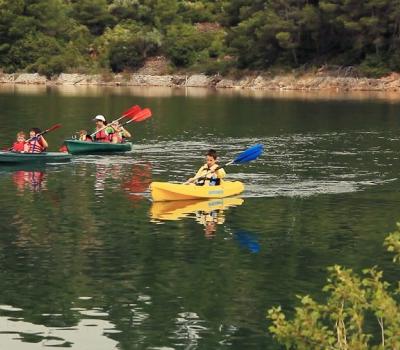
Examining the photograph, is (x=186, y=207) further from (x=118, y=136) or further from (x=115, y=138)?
(x=118, y=136)

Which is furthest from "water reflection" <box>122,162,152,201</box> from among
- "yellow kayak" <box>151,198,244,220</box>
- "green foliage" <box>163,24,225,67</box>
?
"green foliage" <box>163,24,225,67</box>

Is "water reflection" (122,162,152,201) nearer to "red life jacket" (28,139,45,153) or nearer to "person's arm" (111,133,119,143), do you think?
"red life jacket" (28,139,45,153)

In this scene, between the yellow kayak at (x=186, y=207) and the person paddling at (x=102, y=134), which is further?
the person paddling at (x=102, y=134)

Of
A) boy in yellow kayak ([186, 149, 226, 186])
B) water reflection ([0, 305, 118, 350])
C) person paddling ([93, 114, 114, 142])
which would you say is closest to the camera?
water reflection ([0, 305, 118, 350])

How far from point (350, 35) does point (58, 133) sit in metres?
60.3

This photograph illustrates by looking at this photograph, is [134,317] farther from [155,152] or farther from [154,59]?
[154,59]

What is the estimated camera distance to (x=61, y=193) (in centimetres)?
3297

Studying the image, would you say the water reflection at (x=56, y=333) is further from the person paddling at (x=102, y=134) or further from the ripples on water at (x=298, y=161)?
the person paddling at (x=102, y=134)

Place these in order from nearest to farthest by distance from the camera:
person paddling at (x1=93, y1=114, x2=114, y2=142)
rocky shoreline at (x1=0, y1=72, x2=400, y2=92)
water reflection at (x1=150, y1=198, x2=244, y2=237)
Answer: water reflection at (x1=150, y1=198, x2=244, y2=237) → person paddling at (x1=93, y1=114, x2=114, y2=142) → rocky shoreline at (x1=0, y1=72, x2=400, y2=92)

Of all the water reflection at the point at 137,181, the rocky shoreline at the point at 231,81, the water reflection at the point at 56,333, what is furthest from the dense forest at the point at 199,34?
the water reflection at the point at 56,333

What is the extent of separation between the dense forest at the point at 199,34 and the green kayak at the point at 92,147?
61.7 meters

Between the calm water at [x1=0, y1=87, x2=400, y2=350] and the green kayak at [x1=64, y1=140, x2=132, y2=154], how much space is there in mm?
572

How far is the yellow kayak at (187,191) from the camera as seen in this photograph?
30547mm

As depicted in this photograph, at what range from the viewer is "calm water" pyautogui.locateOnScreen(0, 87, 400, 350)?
59.5ft
